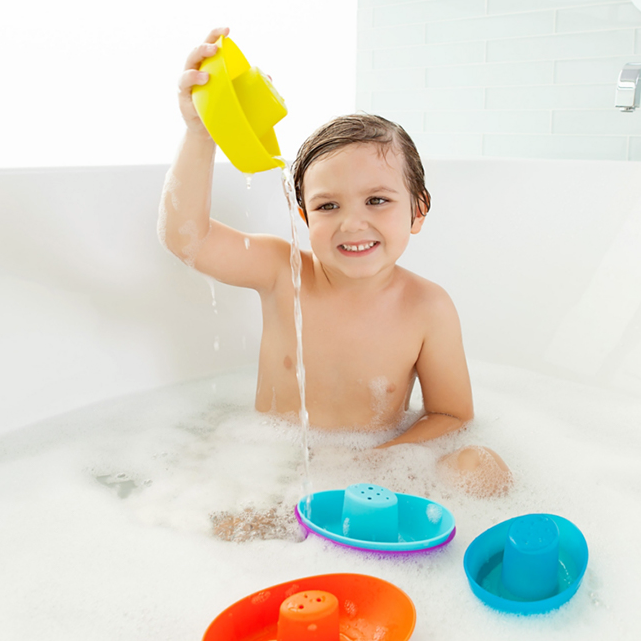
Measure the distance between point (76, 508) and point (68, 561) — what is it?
0.40 ft

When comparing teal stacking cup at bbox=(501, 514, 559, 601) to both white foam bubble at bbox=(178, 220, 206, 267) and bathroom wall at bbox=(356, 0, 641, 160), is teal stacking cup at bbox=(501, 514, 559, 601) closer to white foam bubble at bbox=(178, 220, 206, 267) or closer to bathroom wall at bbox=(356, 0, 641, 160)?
white foam bubble at bbox=(178, 220, 206, 267)

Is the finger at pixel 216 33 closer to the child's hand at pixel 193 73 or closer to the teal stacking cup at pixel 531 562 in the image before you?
the child's hand at pixel 193 73

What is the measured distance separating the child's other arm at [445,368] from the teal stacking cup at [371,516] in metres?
0.31

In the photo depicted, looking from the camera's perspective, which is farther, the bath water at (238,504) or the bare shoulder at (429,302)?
the bare shoulder at (429,302)

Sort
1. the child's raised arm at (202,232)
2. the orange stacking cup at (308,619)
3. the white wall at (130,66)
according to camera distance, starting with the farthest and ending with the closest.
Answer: the white wall at (130,66) < the child's raised arm at (202,232) < the orange stacking cup at (308,619)

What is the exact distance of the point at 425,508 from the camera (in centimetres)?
87

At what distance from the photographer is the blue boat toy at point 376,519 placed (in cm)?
80

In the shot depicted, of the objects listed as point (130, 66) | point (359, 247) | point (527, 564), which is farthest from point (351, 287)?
point (130, 66)

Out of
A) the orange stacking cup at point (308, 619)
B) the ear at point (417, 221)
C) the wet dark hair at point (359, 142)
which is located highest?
the wet dark hair at point (359, 142)

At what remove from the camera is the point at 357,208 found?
3.31 feet

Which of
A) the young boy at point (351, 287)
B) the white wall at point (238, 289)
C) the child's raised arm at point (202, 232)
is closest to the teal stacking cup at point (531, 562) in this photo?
the young boy at point (351, 287)

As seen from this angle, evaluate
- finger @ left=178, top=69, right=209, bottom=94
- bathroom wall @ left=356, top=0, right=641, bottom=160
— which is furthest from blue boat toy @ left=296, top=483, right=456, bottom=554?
bathroom wall @ left=356, top=0, right=641, bottom=160

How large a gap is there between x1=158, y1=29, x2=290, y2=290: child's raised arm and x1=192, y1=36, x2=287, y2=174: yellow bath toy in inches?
3.7

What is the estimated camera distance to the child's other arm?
1134 mm
